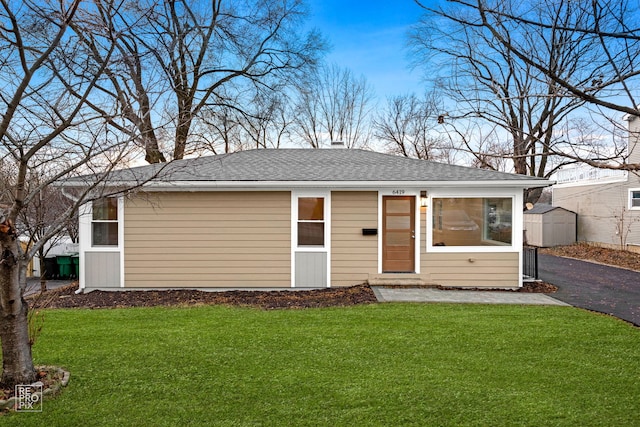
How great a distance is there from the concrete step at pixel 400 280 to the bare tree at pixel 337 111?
55.6ft

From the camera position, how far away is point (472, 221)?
30.1 ft

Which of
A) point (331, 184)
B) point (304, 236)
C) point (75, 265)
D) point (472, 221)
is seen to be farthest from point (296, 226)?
point (75, 265)

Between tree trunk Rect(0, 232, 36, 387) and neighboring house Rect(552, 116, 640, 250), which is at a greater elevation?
neighboring house Rect(552, 116, 640, 250)

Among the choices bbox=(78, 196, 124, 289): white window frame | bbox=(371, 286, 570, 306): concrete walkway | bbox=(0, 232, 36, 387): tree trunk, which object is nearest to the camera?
bbox=(0, 232, 36, 387): tree trunk

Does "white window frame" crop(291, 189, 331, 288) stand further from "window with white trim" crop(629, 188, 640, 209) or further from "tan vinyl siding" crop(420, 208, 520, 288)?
"window with white trim" crop(629, 188, 640, 209)

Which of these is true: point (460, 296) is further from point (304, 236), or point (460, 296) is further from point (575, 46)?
point (575, 46)

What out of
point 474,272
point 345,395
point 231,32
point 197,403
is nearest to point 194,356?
point 197,403

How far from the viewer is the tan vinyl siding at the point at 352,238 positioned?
30.1ft

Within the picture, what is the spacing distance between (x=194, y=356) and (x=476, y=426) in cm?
305

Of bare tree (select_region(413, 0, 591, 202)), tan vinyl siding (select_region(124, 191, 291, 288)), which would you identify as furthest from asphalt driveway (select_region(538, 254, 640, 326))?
tan vinyl siding (select_region(124, 191, 291, 288))

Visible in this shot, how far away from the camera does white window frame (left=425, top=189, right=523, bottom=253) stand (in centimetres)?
911

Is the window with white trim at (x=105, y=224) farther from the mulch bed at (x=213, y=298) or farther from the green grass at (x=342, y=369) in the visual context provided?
the green grass at (x=342, y=369)

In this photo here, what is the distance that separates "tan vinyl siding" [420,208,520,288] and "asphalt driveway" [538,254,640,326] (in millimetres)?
1018

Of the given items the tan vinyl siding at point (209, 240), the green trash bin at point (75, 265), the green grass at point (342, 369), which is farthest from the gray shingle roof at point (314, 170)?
the green trash bin at point (75, 265)
